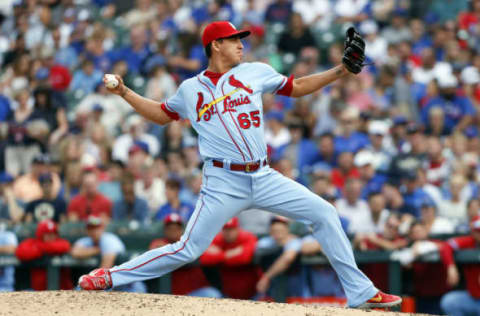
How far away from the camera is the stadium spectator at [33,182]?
30.2ft

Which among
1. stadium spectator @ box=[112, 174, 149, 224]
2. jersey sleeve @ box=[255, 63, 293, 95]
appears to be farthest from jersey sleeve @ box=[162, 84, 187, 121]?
stadium spectator @ box=[112, 174, 149, 224]

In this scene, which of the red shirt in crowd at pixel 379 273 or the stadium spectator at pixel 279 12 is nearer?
the red shirt in crowd at pixel 379 273

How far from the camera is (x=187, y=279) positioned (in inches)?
292

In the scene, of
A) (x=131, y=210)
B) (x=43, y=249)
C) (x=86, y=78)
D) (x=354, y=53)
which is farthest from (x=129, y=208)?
(x=354, y=53)

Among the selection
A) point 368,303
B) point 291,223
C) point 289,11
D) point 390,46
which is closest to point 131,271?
point 368,303

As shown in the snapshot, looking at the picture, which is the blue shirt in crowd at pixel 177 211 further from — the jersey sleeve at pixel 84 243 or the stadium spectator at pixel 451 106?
the stadium spectator at pixel 451 106

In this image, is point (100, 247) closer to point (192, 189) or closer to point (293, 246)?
point (192, 189)

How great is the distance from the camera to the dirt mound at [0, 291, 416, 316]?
15.9ft

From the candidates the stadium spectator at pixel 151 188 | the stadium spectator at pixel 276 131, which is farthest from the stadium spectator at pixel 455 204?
the stadium spectator at pixel 151 188

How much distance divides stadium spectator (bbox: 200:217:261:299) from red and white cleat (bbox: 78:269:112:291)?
2127 mm

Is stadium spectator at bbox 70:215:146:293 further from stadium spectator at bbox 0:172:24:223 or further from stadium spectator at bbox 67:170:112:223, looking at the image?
stadium spectator at bbox 0:172:24:223

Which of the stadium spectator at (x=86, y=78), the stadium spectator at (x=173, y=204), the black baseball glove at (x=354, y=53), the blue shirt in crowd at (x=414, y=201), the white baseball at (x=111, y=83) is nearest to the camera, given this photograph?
the black baseball glove at (x=354, y=53)

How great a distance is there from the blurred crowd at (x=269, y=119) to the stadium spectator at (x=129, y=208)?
0.01 metres

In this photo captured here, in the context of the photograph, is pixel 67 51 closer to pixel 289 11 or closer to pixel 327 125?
pixel 289 11
